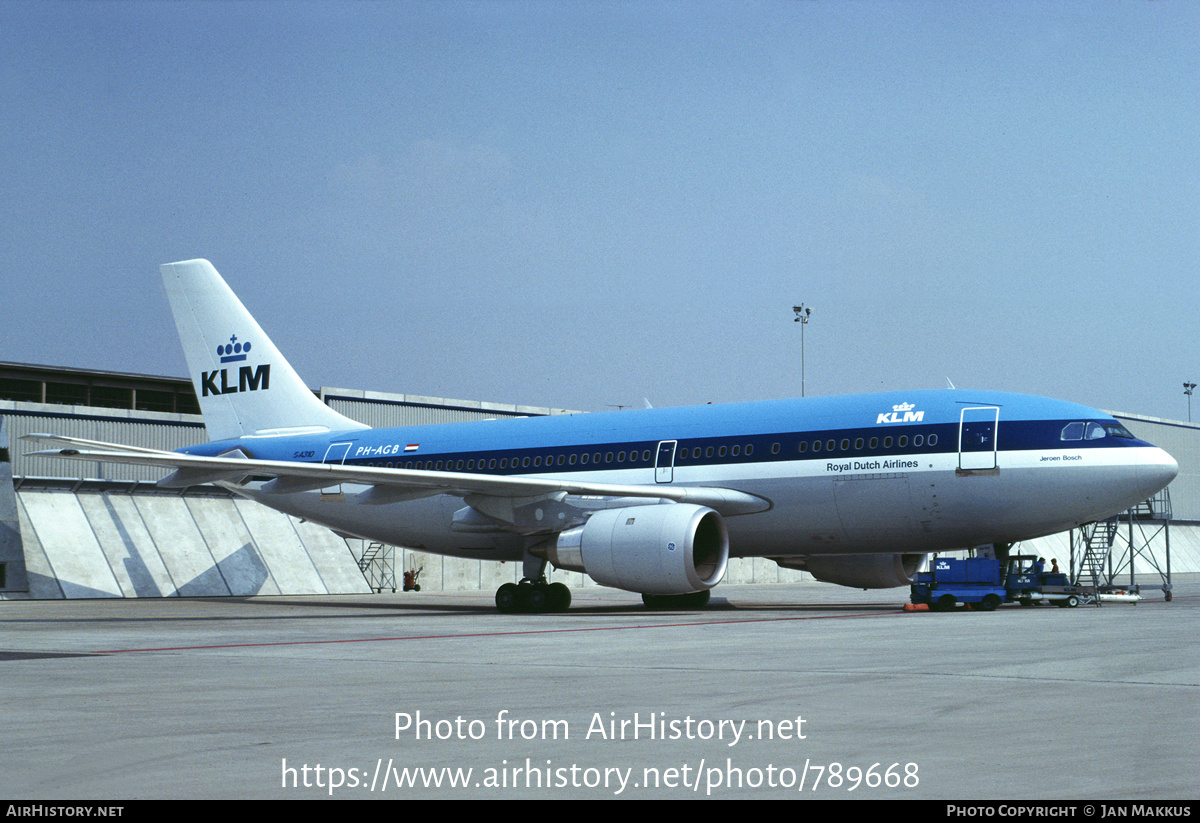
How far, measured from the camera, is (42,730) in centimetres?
689

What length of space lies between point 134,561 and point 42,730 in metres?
29.2

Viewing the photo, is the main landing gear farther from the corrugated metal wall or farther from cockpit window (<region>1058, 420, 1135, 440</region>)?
the corrugated metal wall

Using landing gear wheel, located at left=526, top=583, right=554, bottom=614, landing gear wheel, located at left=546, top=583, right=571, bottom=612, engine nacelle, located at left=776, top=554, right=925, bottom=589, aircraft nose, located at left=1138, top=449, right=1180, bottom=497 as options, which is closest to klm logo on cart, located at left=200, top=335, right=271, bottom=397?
landing gear wheel, located at left=526, top=583, right=554, bottom=614

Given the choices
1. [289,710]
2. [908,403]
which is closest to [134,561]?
[908,403]

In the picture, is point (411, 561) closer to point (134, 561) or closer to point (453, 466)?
point (134, 561)

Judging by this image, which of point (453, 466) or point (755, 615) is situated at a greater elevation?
point (453, 466)

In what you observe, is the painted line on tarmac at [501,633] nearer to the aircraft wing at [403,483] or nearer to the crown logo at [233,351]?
the aircraft wing at [403,483]

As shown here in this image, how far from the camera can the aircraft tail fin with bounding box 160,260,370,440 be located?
3005 cm

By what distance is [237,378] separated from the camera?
30.4 metres

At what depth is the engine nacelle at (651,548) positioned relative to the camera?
2125 cm

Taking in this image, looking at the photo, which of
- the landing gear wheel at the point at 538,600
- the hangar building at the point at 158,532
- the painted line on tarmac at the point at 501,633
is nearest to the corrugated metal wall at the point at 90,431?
the hangar building at the point at 158,532

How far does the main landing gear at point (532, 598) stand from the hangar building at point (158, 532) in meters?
13.4
